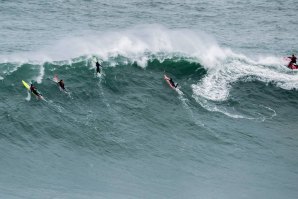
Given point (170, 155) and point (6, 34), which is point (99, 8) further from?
point (170, 155)

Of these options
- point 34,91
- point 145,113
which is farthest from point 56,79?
point 145,113

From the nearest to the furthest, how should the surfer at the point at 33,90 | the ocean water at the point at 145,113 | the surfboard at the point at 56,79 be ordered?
the ocean water at the point at 145,113 < the surfer at the point at 33,90 < the surfboard at the point at 56,79

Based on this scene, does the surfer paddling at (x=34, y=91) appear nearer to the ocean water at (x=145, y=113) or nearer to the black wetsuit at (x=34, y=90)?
the black wetsuit at (x=34, y=90)

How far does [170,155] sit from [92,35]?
23.2 meters

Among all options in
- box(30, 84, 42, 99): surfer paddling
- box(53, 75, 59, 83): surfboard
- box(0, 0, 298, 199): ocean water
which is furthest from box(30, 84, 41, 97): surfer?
box(53, 75, 59, 83): surfboard

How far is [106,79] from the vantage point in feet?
142

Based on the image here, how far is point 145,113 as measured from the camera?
132 ft

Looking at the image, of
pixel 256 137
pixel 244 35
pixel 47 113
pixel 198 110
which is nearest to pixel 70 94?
pixel 47 113

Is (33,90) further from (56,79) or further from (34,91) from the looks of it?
(56,79)

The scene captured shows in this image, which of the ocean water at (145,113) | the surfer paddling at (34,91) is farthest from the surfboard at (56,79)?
the surfer paddling at (34,91)

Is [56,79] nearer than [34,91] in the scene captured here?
No

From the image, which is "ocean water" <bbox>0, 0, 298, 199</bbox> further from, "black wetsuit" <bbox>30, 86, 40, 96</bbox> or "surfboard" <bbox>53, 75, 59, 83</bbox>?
"surfboard" <bbox>53, 75, 59, 83</bbox>

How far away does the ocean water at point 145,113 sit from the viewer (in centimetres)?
3238

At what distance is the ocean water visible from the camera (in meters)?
32.4
